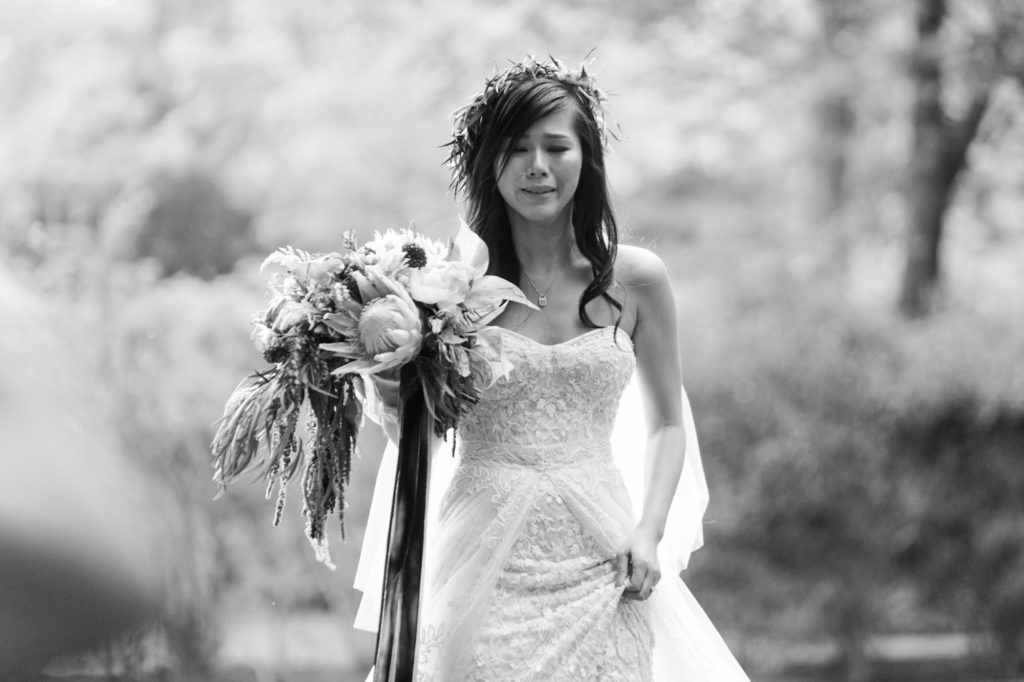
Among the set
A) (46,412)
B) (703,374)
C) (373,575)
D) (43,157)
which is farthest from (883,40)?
(46,412)

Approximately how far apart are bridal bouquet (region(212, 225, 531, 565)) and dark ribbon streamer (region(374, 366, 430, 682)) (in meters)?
0.02

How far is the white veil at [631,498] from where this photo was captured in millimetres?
3516

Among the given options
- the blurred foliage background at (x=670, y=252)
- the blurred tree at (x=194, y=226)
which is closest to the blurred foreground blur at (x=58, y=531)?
the blurred foliage background at (x=670, y=252)

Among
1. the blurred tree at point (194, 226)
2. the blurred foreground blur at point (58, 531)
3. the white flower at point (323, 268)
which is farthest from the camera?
the blurred tree at point (194, 226)

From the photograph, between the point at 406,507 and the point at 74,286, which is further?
the point at 74,286

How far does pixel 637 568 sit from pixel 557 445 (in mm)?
389

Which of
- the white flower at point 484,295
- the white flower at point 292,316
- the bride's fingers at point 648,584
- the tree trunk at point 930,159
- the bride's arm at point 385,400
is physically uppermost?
the tree trunk at point 930,159

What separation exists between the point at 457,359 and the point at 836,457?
5275 millimetres

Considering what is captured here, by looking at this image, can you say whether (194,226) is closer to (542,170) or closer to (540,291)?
(540,291)

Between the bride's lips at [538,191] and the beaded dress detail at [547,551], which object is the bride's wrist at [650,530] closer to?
the beaded dress detail at [547,551]

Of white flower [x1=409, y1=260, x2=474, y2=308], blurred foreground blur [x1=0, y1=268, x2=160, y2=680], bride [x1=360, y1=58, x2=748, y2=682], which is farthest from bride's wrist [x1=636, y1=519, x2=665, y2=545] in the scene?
blurred foreground blur [x1=0, y1=268, x2=160, y2=680]

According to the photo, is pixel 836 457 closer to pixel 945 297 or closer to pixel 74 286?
pixel 945 297

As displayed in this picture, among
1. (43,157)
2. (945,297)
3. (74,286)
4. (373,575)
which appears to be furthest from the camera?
(945,297)

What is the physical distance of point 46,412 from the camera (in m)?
2.56
